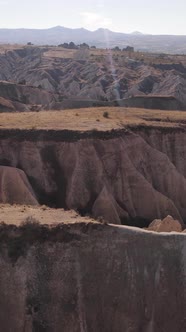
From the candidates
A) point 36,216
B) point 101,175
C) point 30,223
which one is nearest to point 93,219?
point 36,216

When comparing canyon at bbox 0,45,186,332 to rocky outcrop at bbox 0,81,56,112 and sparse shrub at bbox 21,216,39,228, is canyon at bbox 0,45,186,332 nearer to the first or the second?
sparse shrub at bbox 21,216,39,228

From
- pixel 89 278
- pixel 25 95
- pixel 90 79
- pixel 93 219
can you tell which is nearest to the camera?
pixel 89 278

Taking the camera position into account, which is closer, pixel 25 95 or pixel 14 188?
pixel 14 188

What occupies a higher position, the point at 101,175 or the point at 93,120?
the point at 93,120

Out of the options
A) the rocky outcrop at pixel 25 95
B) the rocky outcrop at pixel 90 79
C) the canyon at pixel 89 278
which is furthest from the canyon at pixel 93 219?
the rocky outcrop at pixel 90 79

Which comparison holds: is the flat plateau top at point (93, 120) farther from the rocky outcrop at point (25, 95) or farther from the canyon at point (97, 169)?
the rocky outcrop at point (25, 95)

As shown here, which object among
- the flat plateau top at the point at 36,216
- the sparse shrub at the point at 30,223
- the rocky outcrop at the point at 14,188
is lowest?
the rocky outcrop at the point at 14,188

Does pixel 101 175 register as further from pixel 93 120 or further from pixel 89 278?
pixel 89 278
